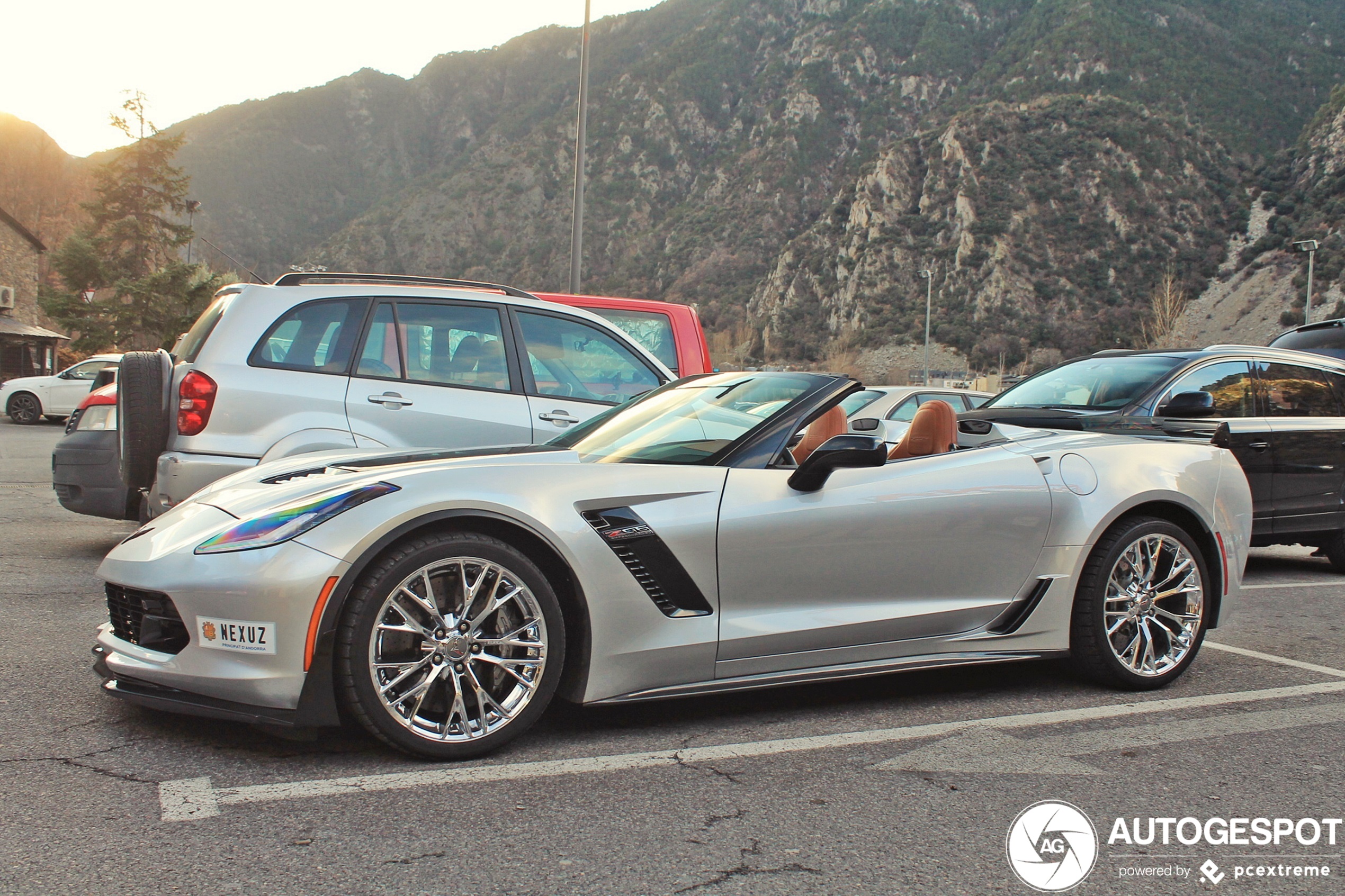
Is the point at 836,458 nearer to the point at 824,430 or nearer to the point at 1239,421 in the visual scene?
the point at 824,430

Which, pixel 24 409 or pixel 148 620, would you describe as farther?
pixel 24 409

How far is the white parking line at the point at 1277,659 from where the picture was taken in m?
4.71

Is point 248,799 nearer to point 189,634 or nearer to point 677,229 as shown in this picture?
point 189,634

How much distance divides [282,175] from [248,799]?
534 ft

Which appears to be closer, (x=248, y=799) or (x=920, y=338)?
(x=248, y=799)

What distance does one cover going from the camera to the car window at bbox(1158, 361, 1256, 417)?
24.1ft

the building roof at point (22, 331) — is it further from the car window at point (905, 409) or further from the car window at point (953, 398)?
the car window at point (953, 398)

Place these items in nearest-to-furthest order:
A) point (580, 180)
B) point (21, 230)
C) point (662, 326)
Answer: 1. point (662, 326)
2. point (580, 180)
3. point (21, 230)

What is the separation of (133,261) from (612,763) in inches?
2012

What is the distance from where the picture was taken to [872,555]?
375cm

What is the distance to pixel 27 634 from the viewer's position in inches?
187

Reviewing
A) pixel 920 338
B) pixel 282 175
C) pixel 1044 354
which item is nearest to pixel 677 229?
pixel 920 338

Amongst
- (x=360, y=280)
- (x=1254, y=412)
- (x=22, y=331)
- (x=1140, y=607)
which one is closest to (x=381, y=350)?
(x=360, y=280)

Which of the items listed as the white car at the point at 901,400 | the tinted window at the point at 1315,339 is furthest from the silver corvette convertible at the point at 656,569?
the tinted window at the point at 1315,339
